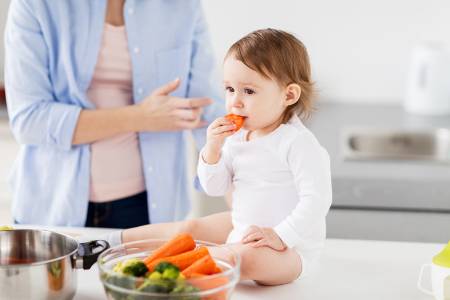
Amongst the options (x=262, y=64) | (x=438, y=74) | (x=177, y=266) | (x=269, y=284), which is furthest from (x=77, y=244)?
(x=438, y=74)

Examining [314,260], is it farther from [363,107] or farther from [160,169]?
[363,107]

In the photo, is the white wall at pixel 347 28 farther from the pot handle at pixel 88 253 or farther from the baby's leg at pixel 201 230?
the pot handle at pixel 88 253

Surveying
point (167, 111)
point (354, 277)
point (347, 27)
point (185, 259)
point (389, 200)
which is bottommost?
point (389, 200)

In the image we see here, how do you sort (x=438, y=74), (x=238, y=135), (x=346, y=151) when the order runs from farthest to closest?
(x=438, y=74) → (x=346, y=151) → (x=238, y=135)

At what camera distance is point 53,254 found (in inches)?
53.8

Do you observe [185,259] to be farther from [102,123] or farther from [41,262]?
[102,123]

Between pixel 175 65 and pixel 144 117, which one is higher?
pixel 175 65

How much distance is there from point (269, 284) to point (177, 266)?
234 mm

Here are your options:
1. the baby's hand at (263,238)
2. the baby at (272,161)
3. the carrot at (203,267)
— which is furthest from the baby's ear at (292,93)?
the carrot at (203,267)

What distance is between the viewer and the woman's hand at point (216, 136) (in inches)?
53.2

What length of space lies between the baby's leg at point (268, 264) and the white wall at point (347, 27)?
6.26ft

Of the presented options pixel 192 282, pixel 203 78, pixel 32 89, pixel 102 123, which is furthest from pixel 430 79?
pixel 192 282

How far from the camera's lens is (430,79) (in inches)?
119

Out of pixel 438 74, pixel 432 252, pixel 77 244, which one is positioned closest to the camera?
pixel 77 244
